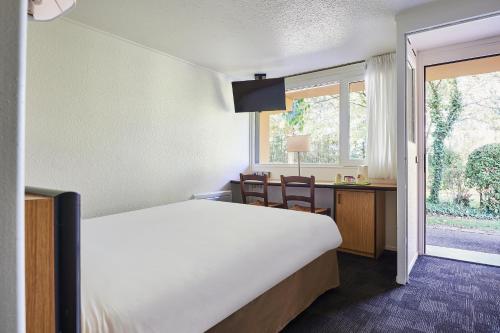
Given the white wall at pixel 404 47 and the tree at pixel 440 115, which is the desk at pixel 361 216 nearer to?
the white wall at pixel 404 47

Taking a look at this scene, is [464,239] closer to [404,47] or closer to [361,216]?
[361,216]

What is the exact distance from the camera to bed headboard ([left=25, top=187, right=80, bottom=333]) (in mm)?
489

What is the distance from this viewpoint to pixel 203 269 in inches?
52.4

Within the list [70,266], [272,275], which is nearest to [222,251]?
[272,275]

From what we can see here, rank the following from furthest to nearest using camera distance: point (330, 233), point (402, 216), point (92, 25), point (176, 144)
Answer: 1. point (176, 144)
2. point (92, 25)
3. point (402, 216)
4. point (330, 233)

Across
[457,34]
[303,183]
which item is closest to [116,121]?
[303,183]

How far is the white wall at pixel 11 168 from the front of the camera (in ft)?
1.22

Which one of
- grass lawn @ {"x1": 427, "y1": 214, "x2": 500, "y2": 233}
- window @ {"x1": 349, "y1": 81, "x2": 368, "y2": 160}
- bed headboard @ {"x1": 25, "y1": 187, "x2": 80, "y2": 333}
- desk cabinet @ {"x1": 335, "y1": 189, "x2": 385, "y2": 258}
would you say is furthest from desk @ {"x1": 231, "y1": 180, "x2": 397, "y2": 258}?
bed headboard @ {"x1": 25, "y1": 187, "x2": 80, "y2": 333}

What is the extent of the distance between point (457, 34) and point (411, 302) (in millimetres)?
2667

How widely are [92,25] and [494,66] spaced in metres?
4.35

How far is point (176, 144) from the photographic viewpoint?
3.73 metres

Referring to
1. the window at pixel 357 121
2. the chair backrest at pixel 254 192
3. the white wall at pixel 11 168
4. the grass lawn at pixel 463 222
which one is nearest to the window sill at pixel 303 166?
the window at pixel 357 121

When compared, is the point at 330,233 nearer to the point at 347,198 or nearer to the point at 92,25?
the point at 347,198

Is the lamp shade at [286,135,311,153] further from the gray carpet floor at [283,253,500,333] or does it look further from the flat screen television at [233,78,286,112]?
the gray carpet floor at [283,253,500,333]
